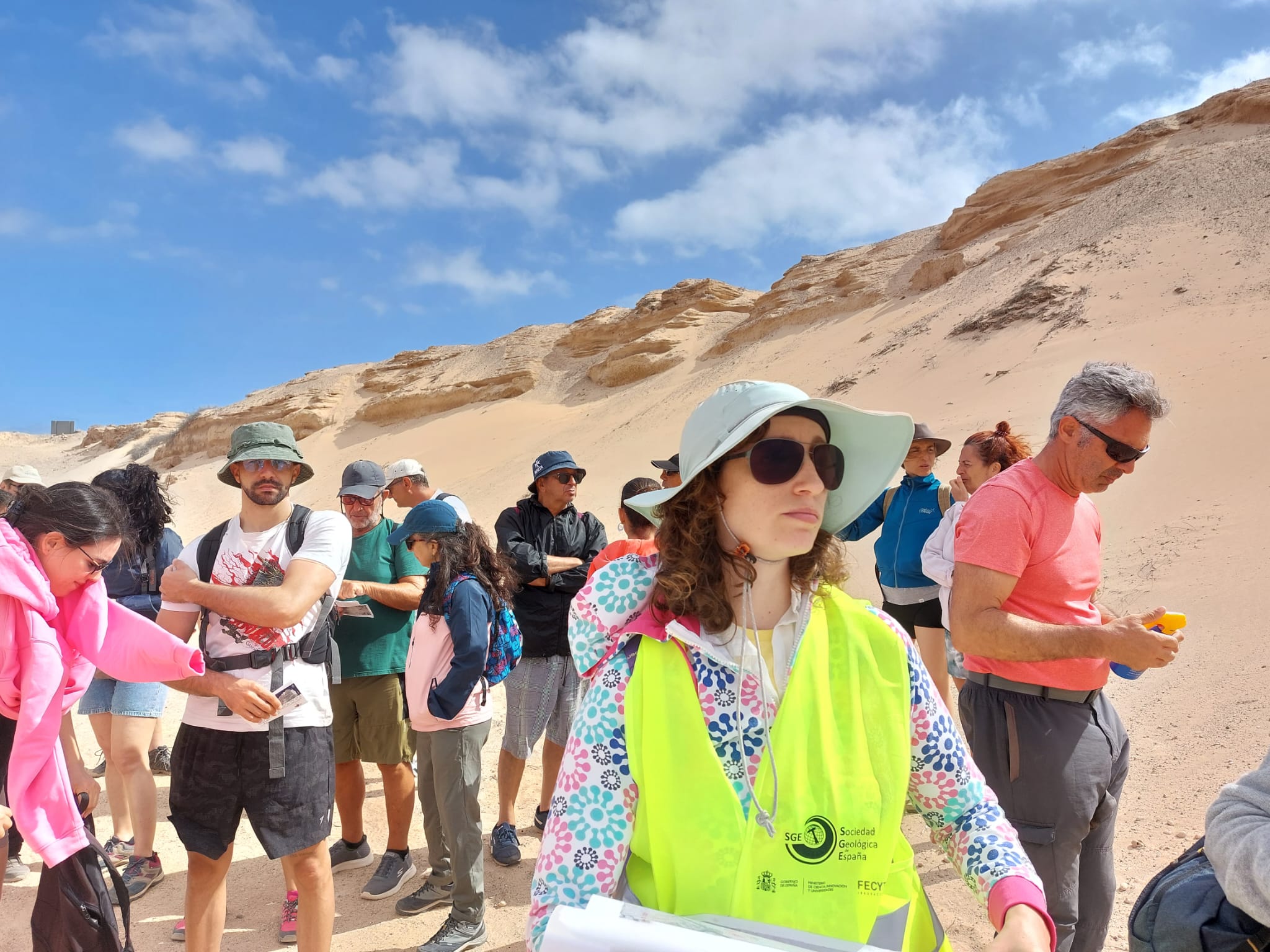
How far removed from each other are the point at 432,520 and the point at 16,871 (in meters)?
2.94

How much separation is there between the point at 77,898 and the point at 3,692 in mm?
632

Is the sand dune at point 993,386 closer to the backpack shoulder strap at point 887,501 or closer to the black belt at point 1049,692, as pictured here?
the black belt at point 1049,692

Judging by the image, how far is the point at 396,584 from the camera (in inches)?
169

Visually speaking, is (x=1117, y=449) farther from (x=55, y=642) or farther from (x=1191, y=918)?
(x=55, y=642)

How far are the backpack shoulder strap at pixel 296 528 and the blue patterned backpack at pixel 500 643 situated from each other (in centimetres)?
76

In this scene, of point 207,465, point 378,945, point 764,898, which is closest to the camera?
point 764,898

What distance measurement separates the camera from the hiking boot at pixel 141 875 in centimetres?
392

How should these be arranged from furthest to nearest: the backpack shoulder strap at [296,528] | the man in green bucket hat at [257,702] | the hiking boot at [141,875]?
1. the hiking boot at [141,875]
2. the backpack shoulder strap at [296,528]
3. the man in green bucket hat at [257,702]

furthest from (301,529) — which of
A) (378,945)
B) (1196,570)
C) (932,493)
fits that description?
(1196,570)

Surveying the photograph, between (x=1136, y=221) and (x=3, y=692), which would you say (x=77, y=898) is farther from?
(x=1136, y=221)

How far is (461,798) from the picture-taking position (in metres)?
3.52

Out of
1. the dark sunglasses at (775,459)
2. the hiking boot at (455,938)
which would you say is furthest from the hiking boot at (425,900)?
the dark sunglasses at (775,459)

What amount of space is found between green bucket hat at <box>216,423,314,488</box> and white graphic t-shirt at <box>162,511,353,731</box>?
203mm

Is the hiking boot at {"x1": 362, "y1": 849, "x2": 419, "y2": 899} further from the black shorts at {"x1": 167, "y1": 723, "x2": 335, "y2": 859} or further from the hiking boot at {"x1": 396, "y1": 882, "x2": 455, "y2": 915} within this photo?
the black shorts at {"x1": 167, "y1": 723, "x2": 335, "y2": 859}
